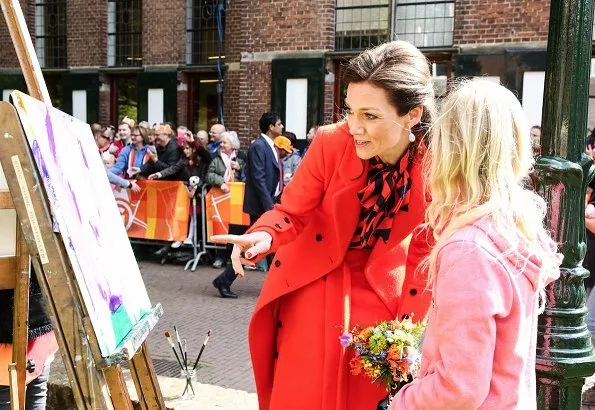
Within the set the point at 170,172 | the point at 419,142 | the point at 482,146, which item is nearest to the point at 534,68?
the point at 170,172

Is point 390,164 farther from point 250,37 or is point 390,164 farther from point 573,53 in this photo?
point 250,37

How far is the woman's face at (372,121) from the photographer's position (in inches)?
90.0

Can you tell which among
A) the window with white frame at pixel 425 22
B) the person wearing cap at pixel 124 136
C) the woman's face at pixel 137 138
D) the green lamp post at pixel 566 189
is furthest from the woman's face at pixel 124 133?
the green lamp post at pixel 566 189

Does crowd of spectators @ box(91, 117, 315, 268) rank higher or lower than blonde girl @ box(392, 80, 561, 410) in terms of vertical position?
lower

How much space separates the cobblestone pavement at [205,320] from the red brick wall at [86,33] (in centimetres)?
705

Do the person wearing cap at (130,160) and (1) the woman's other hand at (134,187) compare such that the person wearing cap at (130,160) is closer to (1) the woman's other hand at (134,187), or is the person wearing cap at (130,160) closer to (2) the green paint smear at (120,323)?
(1) the woman's other hand at (134,187)

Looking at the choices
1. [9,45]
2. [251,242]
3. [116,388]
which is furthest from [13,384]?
[9,45]

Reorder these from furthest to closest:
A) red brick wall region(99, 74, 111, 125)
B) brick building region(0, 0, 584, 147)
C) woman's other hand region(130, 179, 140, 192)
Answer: red brick wall region(99, 74, 111, 125), brick building region(0, 0, 584, 147), woman's other hand region(130, 179, 140, 192)

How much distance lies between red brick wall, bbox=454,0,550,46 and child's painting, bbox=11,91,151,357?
9180 mm

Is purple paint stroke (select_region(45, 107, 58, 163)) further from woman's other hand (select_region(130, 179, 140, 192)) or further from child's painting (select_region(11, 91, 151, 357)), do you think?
woman's other hand (select_region(130, 179, 140, 192))

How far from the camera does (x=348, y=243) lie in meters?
2.44

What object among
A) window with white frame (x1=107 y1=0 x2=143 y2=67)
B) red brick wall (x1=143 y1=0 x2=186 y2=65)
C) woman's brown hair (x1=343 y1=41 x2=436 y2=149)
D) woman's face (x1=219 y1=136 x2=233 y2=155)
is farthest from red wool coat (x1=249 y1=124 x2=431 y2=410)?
window with white frame (x1=107 y1=0 x2=143 y2=67)

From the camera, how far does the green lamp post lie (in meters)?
2.58

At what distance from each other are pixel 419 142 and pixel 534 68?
8.78m
